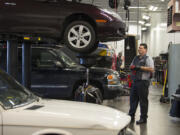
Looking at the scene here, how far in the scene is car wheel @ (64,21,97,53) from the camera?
5.69 m

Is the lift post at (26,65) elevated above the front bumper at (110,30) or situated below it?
below

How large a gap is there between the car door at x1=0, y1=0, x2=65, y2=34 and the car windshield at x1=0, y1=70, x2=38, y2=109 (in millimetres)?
2419

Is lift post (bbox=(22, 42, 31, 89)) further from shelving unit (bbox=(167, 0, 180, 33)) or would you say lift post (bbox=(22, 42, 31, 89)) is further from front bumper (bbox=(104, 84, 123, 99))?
shelving unit (bbox=(167, 0, 180, 33))

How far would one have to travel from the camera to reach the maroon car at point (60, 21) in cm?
568

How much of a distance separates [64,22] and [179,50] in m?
4.86

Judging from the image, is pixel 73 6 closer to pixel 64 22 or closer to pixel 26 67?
pixel 64 22

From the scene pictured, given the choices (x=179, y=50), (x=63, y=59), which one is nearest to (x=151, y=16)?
(x=179, y=50)

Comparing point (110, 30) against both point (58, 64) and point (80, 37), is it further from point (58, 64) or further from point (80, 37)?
point (58, 64)

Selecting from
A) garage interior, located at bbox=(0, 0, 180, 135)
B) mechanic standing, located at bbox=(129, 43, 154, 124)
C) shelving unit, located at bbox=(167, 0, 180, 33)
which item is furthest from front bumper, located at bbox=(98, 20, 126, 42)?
shelving unit, located at bbox=(167, 0, 180, 33)

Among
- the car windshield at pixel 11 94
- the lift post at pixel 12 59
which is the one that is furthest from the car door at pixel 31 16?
the car windshield at pixel 11 94

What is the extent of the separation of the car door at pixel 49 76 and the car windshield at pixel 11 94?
4106mm

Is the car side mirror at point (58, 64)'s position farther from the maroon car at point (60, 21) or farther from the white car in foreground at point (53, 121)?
the white car in foreground at point (53, 121)

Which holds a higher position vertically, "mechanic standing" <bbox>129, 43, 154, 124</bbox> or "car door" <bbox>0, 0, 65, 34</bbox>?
"car door" <bbox>0, 0, 65, 34</bbox>

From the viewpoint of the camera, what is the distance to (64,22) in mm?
5855
